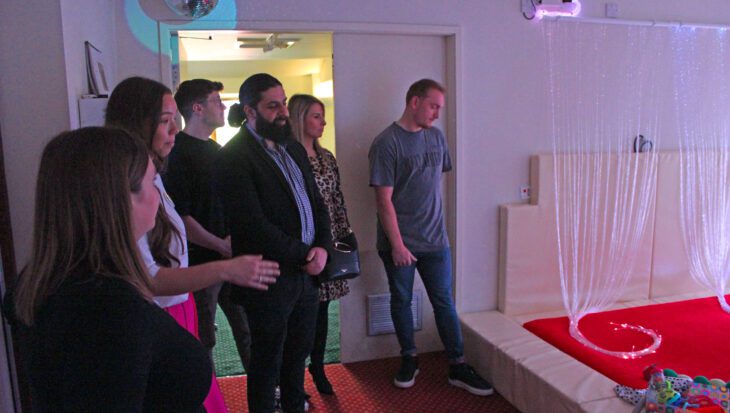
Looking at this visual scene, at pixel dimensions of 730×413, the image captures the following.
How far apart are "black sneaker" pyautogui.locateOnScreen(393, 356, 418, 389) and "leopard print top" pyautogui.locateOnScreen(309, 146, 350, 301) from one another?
571 mm

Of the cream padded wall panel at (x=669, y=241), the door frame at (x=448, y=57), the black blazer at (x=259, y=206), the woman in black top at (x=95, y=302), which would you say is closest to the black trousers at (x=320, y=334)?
the black blazer at (x=259, y=206)

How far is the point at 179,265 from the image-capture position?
1579mm

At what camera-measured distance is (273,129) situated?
212 centimetres

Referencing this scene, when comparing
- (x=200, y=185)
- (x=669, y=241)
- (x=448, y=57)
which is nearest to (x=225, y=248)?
(x=200, y=185)

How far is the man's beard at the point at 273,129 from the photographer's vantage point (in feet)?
6.89

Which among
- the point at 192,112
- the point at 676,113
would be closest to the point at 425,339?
the point at 192,112

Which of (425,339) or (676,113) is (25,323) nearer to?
(425,339)

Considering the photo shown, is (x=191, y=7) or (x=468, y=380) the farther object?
(x=468, y=380)

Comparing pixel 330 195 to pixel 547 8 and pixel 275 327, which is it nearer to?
pixel 275 327

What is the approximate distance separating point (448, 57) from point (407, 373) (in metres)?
1.78

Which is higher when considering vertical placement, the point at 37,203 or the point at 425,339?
the point at 37,203


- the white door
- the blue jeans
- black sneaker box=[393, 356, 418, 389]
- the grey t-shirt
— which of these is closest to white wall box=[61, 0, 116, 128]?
the white door

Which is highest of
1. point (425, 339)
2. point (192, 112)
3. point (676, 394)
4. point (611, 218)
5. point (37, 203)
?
point (192, 112)

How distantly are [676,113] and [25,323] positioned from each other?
3.74 metres
